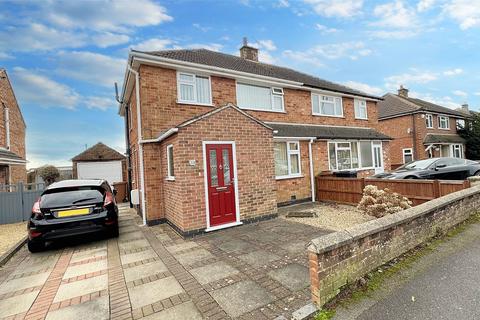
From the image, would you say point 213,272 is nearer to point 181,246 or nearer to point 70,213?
point 181,246

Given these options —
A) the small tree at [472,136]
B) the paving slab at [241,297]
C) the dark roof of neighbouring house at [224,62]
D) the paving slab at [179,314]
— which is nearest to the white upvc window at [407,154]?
the small tree at [472,136]

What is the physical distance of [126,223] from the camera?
787 centimetres

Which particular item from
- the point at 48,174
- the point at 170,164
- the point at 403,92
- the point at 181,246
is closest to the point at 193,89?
the point at 170,164

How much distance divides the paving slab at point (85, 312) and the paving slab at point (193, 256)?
4.55ft

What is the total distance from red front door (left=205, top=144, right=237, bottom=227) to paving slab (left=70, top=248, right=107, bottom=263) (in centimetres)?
246

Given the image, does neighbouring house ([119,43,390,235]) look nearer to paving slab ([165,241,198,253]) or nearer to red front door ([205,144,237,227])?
red front door ([205,144,237,227])

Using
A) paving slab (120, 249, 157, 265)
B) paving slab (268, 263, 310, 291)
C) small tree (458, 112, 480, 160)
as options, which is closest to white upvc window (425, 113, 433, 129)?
small tree (458, 112, 480, 160)

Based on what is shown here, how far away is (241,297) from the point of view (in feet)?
9.73

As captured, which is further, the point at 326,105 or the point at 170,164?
the point at 326,105

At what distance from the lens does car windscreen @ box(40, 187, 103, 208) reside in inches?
203

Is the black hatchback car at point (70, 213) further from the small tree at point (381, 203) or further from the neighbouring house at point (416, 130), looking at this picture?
the neighbouring house at point (416, 130)

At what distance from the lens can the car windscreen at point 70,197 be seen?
5.16m

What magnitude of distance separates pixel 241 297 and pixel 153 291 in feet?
4.07

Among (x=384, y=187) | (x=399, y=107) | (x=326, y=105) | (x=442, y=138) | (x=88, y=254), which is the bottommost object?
(x=88, y=254)
